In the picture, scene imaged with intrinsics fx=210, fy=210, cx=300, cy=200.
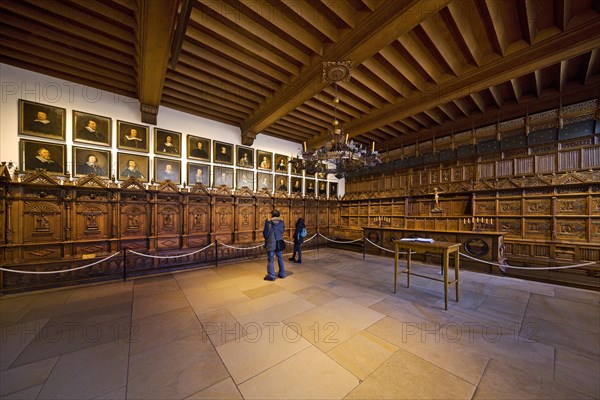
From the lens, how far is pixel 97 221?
229 inches

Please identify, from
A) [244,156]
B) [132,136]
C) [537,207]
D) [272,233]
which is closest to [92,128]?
[132,136]

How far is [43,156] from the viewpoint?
5.33m

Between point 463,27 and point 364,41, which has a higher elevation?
point 463,27

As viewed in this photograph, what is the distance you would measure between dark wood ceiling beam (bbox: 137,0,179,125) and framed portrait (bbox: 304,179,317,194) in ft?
23.5

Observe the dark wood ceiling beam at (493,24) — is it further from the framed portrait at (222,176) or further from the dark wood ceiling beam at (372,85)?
the framed portrait at (222,176)

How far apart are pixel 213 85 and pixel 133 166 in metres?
3.57

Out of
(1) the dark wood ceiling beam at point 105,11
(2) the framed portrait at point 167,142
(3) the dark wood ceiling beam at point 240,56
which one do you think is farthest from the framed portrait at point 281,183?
(1) the dark wood ceiling beam at point 105,11

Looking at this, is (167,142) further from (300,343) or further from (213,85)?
(300,343)

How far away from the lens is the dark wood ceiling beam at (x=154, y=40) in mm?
3207

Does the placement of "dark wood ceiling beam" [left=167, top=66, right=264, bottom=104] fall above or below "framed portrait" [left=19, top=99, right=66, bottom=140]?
above

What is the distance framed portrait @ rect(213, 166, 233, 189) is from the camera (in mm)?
8078

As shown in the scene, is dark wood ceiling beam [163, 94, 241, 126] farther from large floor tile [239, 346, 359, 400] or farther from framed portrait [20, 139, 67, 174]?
large floor tile [239, 346, 359, 400]

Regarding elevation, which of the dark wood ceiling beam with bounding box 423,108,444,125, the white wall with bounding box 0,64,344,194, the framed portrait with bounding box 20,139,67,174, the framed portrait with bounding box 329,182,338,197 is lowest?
the framed portrait with bounding box 329,182,338,197

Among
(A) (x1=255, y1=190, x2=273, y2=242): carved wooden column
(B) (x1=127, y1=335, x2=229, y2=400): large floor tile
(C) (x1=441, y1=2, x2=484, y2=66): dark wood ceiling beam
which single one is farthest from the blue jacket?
(C) (x1=441, y1=2, x2=484, y2=66): dark wood ceiling beam
